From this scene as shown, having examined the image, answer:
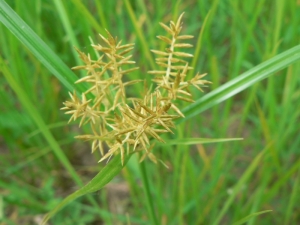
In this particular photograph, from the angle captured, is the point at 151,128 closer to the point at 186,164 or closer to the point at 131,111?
the point at 131,111

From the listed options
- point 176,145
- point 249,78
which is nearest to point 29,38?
point 249,78

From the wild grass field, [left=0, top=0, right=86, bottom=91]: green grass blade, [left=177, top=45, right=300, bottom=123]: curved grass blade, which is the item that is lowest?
the wild grass field

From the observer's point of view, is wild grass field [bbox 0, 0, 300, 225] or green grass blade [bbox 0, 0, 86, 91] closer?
green grass blade [bbox 0, 0, 86, 91]

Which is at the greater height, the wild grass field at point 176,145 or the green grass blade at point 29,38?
the green grass blade at point 29,38

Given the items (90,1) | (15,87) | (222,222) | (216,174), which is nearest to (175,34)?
(15,87)

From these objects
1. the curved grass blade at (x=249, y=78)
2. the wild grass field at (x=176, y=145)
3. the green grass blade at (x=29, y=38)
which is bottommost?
the wild grass field at (x=176, y=145)
